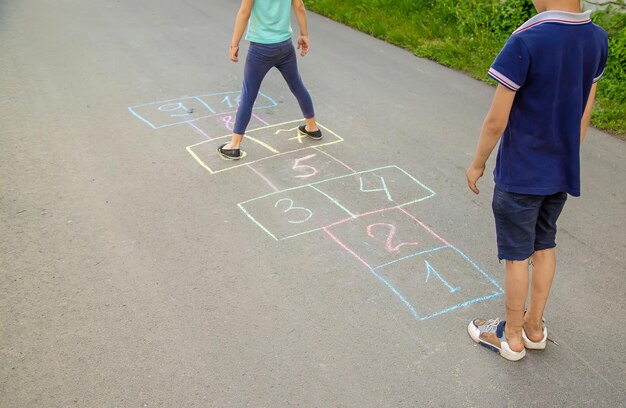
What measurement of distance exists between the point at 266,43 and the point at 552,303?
9.46ft

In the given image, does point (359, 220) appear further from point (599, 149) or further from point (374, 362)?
point (599, 149)

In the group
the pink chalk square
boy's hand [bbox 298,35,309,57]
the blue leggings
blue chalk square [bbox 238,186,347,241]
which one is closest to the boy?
the pink chalk square

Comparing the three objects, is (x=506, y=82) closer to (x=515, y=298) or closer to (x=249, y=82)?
(x=515, y=298)

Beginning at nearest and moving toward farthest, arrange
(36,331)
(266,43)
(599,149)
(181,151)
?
(36,331)
(266,43)
(181,151)
(599,149)

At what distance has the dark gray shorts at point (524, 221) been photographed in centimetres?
272

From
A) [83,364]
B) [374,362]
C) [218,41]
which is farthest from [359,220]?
[218,41]

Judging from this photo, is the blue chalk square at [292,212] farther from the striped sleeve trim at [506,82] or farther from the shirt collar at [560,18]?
the shirt collar at [560,18]

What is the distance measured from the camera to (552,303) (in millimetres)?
3412

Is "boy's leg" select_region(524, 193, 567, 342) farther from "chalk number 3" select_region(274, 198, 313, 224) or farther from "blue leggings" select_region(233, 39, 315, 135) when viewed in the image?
"blue leggings" select_region(233, 39, 315, 135)

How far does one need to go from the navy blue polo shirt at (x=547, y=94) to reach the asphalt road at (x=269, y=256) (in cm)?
Answer: 101

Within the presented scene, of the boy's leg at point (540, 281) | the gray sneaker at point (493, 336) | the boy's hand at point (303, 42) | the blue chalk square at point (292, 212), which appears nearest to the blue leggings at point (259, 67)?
the boy's hand at point (303, 42)

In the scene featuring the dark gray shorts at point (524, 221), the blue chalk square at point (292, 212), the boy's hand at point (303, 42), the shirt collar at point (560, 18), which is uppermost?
the shirt collar at point (560, 18)

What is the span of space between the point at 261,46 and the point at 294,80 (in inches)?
18.4

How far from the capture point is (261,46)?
15.1ft
